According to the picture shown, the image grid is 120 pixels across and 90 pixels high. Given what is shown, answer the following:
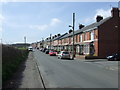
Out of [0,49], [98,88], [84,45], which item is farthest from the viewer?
[84,45]

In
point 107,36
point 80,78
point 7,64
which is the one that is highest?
point 107,36

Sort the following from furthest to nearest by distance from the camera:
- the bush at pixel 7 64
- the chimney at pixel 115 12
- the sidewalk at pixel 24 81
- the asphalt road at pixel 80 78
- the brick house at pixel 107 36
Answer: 1. the chimney at pixel 115 12
2. the brick house at pixel 107 36
3. the bush at pixel 7 64
4. the asphalt road at pixel 80 78
5. the sidewalk at pixel 24 81

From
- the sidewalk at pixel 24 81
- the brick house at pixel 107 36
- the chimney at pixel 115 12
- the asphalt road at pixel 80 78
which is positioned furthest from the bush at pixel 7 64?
the chimney at pixel 115 12

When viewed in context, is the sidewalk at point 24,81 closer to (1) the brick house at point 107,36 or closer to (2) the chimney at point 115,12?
(1) the brick house at point 107,36

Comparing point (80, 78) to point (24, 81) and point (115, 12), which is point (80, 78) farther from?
point (115, 12)

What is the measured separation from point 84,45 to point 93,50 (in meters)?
5.43

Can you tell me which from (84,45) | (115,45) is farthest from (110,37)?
(84,45)

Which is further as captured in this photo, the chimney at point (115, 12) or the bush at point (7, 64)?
the chimney at point (115, 12)

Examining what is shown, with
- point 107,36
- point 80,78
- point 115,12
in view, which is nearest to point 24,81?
point 80,78

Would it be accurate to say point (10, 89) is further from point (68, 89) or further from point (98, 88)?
point (98, 88)

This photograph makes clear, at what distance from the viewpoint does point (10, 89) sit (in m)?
8.63

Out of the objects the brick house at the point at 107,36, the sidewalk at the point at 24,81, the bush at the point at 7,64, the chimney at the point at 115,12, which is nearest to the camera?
the sidewalk at the point at 24,81

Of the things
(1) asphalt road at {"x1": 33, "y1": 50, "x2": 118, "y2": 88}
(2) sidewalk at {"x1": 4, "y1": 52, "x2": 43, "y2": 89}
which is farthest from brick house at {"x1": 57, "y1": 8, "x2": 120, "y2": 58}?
(2) sidewalk at {"x1": 4, "y1": 52, "x2": 43, "y2": 89}

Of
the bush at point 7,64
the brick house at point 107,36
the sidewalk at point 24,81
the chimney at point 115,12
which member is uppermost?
the chimney at point 115,12
